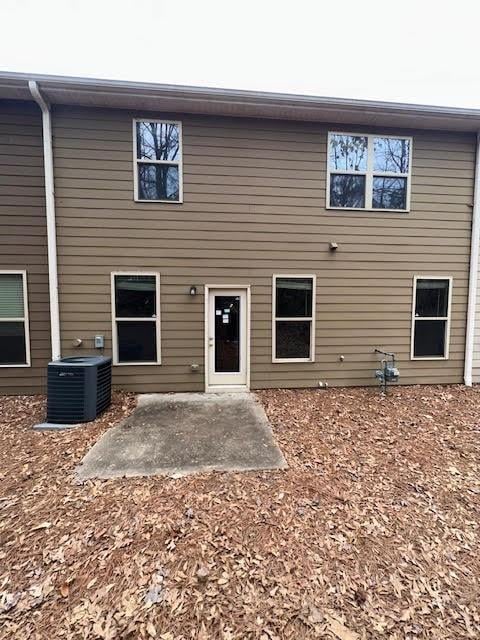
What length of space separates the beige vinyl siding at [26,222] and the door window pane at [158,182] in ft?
5.13

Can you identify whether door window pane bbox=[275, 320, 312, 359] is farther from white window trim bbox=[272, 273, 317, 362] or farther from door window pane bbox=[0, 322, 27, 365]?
door window pane bbox=[0, 322, 27, 365]

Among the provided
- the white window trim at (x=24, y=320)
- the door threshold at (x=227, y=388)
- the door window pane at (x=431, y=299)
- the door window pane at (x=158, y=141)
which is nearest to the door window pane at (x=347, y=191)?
the door window pane at (x=431, y=299)

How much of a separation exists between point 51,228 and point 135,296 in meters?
1.62

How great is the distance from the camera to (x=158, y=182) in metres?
5.22

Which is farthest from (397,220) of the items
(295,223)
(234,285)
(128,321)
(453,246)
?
(128,321)

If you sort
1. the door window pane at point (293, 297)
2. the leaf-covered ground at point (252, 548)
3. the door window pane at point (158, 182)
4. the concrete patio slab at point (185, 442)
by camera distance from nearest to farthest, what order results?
the leaf-covered ground at point (252, 548) → the concrete patio slab at point (185, 442) → the door window pane at point (158, 182) → the door window pane at point (293, 297)

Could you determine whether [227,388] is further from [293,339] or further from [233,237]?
[233,237]

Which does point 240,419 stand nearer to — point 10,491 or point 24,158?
point 10,491

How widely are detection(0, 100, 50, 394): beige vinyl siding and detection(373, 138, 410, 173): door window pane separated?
5.58 metres

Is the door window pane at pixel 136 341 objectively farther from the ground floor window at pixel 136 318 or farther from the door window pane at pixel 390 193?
the door window pane at pixel 390 193

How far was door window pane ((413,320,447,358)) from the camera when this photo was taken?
5.89 meters

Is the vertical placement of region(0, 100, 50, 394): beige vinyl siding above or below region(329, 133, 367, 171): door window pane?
below

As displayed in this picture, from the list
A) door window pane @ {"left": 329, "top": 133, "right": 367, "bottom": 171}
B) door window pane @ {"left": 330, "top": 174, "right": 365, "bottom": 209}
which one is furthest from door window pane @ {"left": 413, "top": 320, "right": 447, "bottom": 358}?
door window pane @ {"left": 329, "top": 133, "right": 367, "bottom": 171}

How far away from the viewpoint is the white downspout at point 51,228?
482 cm
